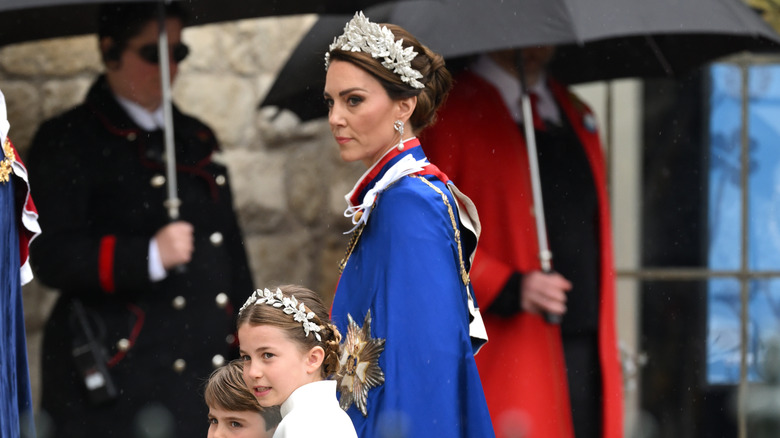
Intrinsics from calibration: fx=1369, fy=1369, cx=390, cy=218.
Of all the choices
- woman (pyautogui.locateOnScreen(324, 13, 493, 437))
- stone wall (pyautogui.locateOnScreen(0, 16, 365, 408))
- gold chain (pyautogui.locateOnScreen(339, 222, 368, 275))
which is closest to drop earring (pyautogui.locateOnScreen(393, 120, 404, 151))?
woman (pyautogui.locateOnScreen(324, 13, 493, 437))

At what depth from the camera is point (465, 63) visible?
4645 millimetres

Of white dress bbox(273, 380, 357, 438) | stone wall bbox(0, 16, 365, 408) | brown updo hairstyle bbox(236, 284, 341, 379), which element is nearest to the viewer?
white dress bbox(273, 380, 357, 438)

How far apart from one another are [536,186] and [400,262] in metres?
1.48

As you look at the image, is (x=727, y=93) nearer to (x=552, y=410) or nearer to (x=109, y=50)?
(x=552, y=410)

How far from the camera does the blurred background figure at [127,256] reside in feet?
14.3

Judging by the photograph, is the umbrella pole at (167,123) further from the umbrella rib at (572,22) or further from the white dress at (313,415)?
the white dress at (313,415)

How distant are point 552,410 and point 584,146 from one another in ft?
3.04

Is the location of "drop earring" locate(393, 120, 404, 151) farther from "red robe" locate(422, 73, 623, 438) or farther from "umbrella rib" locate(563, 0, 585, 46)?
"red robe" locate(422, 73, 623, 438)

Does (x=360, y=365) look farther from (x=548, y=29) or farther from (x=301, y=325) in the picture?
(x=548, y=29)

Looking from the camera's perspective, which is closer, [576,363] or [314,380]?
[314,380]

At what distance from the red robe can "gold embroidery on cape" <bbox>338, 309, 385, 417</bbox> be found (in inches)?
50.8

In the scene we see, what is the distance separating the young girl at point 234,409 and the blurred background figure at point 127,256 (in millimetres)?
1583

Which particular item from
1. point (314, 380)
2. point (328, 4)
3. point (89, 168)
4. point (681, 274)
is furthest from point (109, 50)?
point (681, 274)

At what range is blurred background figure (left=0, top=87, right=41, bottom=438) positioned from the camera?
3.18 m
